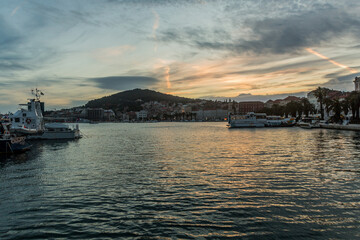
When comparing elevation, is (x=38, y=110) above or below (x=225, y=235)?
above

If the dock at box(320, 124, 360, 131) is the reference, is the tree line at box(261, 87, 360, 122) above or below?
above

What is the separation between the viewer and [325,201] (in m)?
12.3

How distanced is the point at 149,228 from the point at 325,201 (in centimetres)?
858

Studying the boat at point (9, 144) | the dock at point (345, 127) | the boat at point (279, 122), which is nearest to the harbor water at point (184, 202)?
the boat at point (9, 144)

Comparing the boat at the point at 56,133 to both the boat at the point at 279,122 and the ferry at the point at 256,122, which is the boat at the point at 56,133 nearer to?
the ferry at the point at 256,122

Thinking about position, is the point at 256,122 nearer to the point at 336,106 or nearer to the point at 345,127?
the point at 336,106

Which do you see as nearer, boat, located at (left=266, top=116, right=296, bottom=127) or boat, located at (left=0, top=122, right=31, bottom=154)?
boat, located at (left=0, top=122, right=31, bottom=154)

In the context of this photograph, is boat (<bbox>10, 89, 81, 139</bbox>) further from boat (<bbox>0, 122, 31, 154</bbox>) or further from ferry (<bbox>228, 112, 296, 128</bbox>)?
ferry (<bbox>228, 112, 296, 128</bbox>)

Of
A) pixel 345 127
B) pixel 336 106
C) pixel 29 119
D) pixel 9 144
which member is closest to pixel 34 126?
pixel 29 119

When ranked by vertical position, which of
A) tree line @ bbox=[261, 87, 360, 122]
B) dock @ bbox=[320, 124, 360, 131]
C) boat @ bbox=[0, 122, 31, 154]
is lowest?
dock @ bbox=[320, 124, 360, 131]

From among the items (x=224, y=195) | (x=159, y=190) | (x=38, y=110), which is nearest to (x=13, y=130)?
(x=38, y=110)

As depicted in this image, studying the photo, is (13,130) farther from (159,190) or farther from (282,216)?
(282,216)

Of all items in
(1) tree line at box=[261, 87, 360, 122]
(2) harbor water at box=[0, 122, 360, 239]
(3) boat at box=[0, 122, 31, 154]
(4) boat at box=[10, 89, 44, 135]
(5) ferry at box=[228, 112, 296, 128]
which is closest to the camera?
(2) harbor water at box=[0, 122, 360, 239]

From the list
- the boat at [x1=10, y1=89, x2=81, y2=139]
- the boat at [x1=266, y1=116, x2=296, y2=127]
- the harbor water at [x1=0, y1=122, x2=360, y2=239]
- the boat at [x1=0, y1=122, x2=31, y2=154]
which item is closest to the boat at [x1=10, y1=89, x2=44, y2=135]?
the boat at [x1=10, y1=89, x2=81, y2=139]
